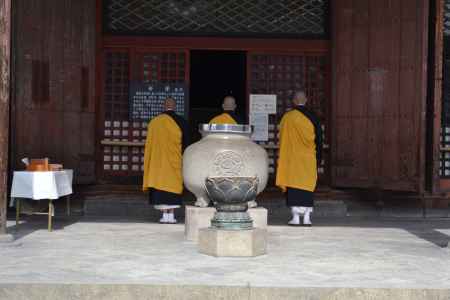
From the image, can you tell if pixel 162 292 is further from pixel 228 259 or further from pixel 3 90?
pixel 3 90

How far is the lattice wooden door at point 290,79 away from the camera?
39.4 feet

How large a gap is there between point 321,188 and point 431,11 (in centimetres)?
293

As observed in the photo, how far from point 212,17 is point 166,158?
8.80ft

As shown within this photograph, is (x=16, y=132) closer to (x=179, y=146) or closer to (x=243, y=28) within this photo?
(x=179, y=146)

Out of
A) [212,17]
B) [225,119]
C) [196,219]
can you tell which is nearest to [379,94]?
[225,119]

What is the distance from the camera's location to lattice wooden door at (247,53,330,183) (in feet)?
39.4

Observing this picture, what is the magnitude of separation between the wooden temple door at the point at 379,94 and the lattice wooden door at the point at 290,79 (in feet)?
1.12

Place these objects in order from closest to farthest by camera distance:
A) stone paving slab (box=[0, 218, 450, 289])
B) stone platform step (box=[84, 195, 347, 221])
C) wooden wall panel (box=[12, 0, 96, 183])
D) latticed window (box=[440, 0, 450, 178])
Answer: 1. stone paving slab (box=[0, 218, 450, 289])
2. wooden wall panel (box=[12, 0, 96, 183])
3. latticed window (box=[440, 0, 450, 178])
4. stone platform step (box=[84, 195, 347, 221])

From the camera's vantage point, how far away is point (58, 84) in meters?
11.2

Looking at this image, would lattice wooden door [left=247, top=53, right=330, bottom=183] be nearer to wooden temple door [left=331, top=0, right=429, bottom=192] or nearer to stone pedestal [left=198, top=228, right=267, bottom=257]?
wooden temple door [left=331, top=0, right=429, bottom=192]

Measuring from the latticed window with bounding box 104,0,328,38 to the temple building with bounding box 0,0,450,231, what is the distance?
0.6 inches

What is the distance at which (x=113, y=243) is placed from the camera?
8.16 m

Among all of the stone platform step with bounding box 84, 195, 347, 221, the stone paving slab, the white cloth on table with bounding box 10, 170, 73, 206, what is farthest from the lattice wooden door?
the white cloth on table with bounding box 10, 170, 73, 206

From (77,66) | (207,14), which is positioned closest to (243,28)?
(207,14)
